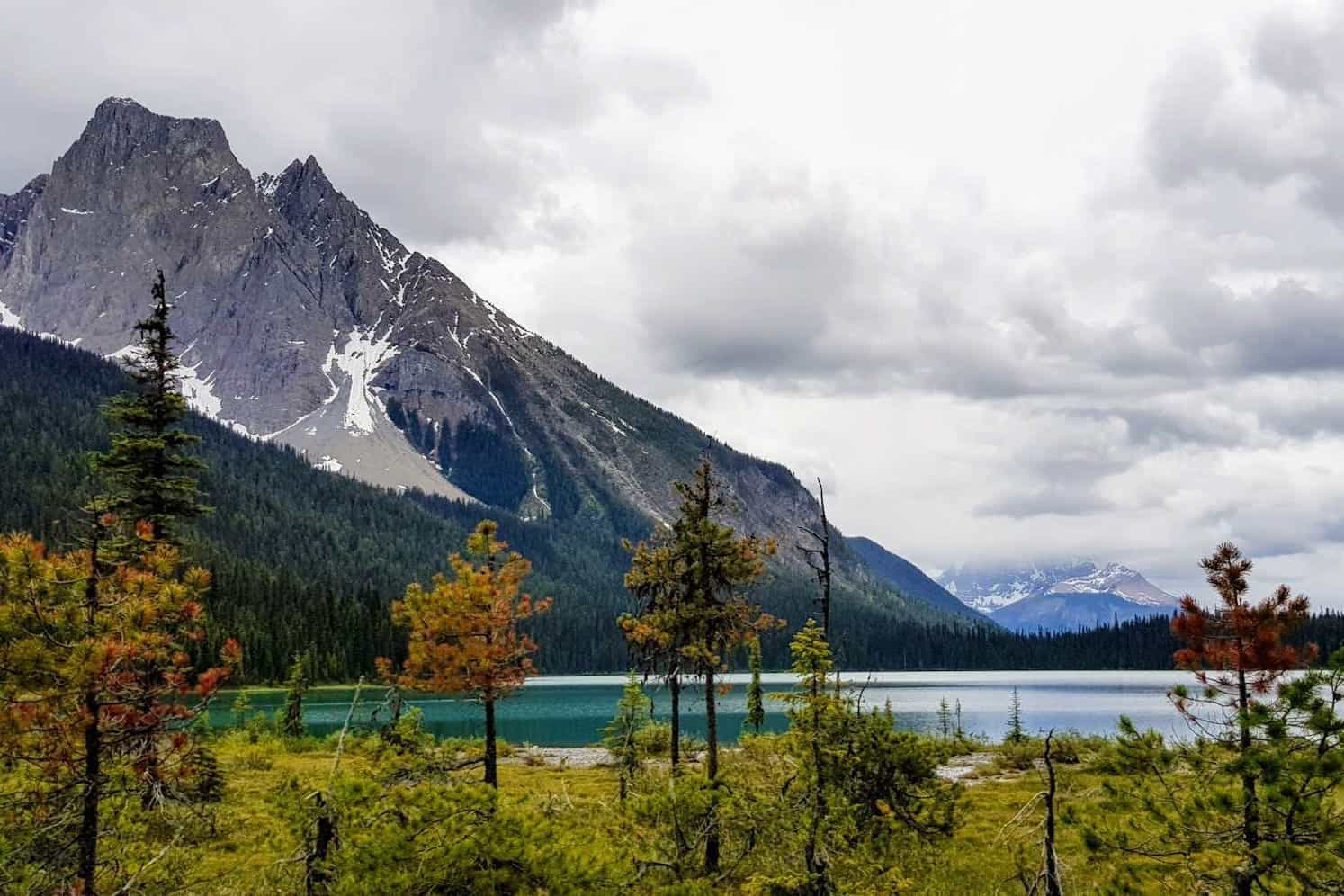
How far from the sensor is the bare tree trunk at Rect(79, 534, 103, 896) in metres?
10.2

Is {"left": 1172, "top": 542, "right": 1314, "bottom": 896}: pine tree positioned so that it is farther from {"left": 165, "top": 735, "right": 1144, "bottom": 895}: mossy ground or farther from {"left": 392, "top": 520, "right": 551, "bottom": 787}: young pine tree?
{"left": 392, "top": 520, "right": 551, "bottom": 787}: young pine tree

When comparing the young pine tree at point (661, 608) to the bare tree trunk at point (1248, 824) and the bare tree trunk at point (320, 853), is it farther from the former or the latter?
the bare tree trunk at point (1248, 824)

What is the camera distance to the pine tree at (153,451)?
83.0 ft

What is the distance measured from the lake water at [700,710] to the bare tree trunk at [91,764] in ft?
83.7

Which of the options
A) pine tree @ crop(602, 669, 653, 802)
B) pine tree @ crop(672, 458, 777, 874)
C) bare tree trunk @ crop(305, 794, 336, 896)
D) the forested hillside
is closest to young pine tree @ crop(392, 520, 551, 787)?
pine tree @ crop(602, 669, 653, 802)

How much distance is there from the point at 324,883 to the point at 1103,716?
7813cm

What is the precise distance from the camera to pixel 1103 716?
7444 cm

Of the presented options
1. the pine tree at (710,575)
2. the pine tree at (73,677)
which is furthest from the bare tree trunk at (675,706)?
the pine tree at (73,677)

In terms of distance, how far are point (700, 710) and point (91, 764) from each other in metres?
87.7

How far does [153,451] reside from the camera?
25.8 meters

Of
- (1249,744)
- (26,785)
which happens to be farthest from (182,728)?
(1249,744)

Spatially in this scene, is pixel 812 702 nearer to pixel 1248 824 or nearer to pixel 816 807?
pixel 816 807

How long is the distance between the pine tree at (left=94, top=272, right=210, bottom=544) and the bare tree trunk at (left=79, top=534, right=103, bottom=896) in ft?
51.3

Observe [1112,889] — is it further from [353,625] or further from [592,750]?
[353,625]
